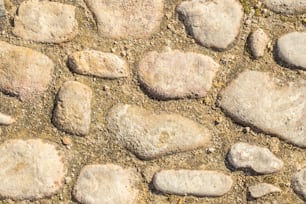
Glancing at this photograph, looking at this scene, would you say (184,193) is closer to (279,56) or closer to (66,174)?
(66,174)

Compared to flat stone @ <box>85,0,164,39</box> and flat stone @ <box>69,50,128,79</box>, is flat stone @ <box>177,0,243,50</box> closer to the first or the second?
flat stone @ <box>85,0,164,39</box>

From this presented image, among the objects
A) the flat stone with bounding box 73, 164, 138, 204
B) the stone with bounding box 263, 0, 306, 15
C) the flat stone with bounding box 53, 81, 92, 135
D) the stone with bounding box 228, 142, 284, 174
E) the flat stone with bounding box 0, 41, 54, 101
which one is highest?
the stone with bounding box 263, 0, 306, 15

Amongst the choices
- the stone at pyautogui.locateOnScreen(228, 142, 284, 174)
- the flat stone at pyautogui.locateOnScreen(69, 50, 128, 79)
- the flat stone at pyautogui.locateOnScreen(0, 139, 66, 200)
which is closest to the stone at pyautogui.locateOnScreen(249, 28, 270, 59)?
the stone at pyautogui.locateOnScreen(228, 142, 284, 174)

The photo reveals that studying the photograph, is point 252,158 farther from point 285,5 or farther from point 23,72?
point 23,72

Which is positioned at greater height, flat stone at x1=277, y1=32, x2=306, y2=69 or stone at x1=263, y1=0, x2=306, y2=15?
stone at x1=263, y1=0, x2=306, y2=15

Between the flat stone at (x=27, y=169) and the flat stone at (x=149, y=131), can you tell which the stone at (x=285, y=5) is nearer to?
the flat stone at (x=149, y=131)

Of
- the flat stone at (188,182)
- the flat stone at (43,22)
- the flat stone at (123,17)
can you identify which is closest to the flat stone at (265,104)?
the flat stone at (188,182)
